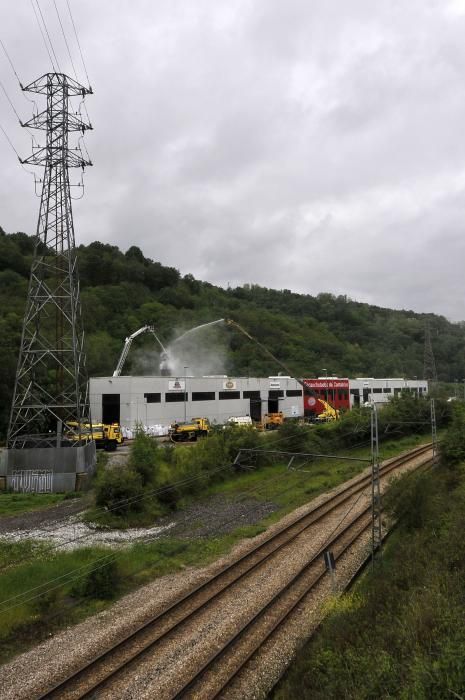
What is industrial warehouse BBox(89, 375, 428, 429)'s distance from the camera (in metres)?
48.2

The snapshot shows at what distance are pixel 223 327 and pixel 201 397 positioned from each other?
53.8 m

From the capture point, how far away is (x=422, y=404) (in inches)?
2048

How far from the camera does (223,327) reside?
10694cm

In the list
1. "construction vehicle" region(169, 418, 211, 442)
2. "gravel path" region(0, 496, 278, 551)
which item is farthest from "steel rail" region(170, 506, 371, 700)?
"construction vehicle" region(169, 418, 211, 442)

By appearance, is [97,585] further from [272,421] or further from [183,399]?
[272,421]

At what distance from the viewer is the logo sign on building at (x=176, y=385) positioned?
51.1 meters

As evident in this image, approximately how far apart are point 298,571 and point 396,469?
20038 mm

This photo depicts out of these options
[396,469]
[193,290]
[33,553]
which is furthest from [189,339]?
[33,553]

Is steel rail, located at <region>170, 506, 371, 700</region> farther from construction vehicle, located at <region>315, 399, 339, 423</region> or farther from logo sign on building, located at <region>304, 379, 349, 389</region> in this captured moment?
logo sign on building, located at <region>304, 379, 349, 389</region>

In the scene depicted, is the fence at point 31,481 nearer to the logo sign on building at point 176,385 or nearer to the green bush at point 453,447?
the logo sign on building at point 176,385

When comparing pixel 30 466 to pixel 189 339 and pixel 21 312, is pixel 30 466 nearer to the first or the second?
pixel 21 312

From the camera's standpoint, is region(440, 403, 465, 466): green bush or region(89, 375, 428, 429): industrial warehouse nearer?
region(440, 403, 465, 466): green bush

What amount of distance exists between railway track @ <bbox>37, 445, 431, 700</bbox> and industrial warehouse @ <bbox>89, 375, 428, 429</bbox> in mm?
21528

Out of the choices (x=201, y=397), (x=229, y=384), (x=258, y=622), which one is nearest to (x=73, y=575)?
(x=258, y=622)
